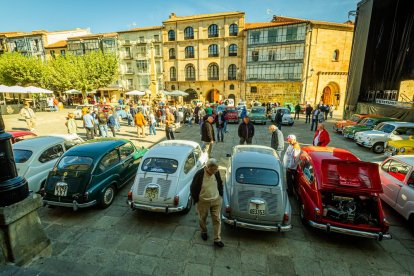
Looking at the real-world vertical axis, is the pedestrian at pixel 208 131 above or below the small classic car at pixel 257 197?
above

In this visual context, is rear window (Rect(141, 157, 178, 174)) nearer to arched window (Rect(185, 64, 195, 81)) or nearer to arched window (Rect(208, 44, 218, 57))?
arched window (Rect(208, 44, 218, 57))

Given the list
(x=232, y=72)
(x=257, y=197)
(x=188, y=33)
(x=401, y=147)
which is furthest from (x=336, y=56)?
(x=257, y=197)

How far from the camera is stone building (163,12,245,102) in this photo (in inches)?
1366

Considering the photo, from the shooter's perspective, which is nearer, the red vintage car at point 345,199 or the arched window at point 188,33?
the red vintage car at point 345,199

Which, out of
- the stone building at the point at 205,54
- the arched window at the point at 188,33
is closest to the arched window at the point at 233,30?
→ the stone building at the point at 205,54

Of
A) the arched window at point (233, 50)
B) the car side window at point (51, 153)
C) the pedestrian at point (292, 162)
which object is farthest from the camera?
the arched window at point (233, 50)

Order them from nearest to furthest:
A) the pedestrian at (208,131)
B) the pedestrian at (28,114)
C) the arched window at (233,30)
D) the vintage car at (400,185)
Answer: the vintage car at (400,185), the pedestrian at (208,131), the pedestrian at (28,114), the arched window at (233,30)

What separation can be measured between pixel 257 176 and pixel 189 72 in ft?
118

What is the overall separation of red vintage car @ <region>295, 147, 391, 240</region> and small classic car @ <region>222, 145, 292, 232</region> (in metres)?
0.65

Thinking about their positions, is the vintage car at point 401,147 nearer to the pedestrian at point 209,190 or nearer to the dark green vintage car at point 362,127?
the dark green vintage car at point 362,127

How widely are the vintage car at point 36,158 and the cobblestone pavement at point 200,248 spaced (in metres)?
1.17

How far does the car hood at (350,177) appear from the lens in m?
4.52

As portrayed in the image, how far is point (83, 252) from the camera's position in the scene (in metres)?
4.25

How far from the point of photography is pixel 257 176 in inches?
196
